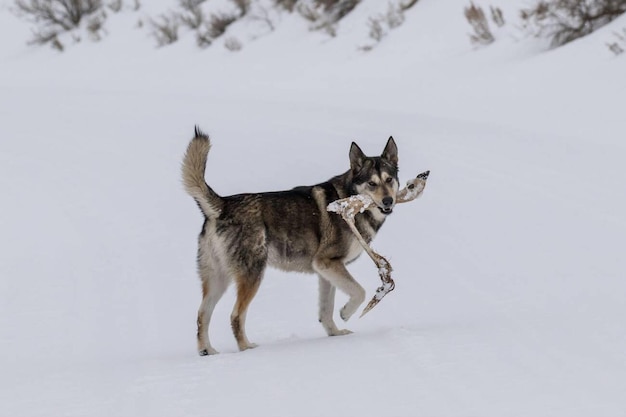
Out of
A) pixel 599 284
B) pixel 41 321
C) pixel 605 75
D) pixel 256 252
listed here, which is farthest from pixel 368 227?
pixel 605 75

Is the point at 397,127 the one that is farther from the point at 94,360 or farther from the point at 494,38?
the point at 94,360

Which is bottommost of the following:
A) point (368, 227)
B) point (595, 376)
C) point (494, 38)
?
point (595, 376)

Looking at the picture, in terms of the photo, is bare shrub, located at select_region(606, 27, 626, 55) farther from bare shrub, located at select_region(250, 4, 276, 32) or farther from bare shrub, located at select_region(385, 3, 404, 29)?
bare shrub, located at select_region(250, 4, 276, 32)

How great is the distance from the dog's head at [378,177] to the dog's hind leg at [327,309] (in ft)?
2.28

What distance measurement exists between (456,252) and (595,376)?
3.93 meters

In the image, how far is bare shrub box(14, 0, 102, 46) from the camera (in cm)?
2975

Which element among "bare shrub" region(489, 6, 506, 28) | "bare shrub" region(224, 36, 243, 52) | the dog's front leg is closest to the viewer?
the dog's front leg

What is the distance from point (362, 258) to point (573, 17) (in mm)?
8581

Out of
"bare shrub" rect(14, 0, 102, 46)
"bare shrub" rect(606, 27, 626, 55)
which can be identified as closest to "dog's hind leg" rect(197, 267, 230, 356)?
"bare shrub" rect(606, 27, 626, 55)

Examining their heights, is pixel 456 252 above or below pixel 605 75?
below

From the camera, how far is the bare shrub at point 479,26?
1748 centimetres

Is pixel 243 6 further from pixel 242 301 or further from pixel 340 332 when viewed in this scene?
pixel 242 301

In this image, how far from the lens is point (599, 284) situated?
24.3ft

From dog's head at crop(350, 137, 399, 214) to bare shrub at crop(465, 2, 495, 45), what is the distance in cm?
1108
